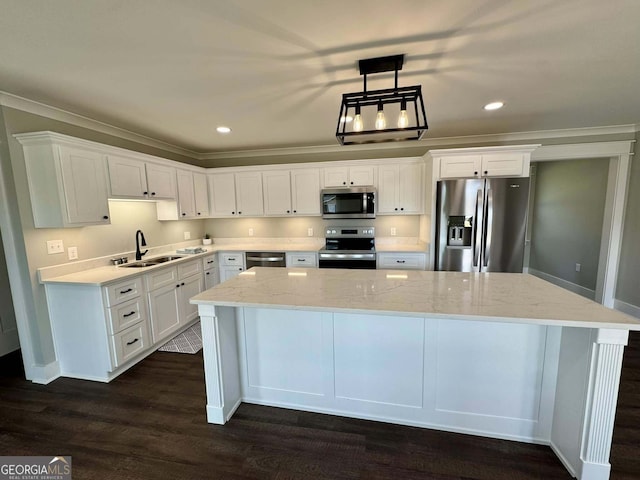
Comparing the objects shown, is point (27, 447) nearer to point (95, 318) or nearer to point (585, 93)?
point (95, 318)

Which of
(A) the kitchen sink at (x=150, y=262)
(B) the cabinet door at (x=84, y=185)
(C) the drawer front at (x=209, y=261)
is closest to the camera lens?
(B) the cabinet door at (x=84, y=185)

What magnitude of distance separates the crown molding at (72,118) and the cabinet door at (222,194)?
32.3 inches

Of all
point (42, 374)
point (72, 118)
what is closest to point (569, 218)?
point (72, 118)

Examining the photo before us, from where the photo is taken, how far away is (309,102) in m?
2.63

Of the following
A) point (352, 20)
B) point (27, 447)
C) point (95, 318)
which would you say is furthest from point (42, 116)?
point (352, 20)

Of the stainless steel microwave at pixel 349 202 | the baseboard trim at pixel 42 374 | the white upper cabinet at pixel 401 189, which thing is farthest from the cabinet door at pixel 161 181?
the white upper cabinet at pixel 401 189

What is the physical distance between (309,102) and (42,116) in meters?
2.49

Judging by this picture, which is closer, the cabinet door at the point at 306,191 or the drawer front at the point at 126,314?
the drawer front at the point at 126,314

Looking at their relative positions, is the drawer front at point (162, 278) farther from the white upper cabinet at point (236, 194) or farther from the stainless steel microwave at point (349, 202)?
the stainless steel microwave at point (349, 202)

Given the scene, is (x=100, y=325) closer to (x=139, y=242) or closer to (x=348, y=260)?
(x=139, y=242)

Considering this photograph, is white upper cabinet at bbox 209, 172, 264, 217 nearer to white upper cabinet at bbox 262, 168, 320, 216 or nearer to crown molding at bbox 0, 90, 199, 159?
white upper cabinet at bbox 262, 168, 320, 216

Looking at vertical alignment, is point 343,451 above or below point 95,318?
below

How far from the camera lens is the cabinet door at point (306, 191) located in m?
4.22

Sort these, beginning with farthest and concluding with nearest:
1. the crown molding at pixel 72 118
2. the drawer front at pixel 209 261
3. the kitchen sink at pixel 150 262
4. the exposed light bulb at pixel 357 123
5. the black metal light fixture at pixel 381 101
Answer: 1. the drawer front at pixel 209 261
2. the kitchen sink at pixel 150 262
3. the crown molding at pixel 72 118
4. the exposed light bulb at pixel 357 123
5. the black metal light fixture at pixel 381 101
